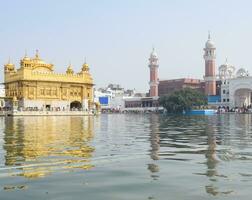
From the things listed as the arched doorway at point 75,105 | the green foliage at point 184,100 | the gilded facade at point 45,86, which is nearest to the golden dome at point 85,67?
the gilded facade at point 45,86

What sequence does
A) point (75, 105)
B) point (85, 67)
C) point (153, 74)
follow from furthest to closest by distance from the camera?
point (153, 74), point (85, 67), point (75, 105)

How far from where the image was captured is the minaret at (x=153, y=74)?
4592 inches

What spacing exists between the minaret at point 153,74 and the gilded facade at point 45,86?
4182cm

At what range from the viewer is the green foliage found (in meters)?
80.9

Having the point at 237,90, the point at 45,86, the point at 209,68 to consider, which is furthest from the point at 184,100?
the point at 45,86

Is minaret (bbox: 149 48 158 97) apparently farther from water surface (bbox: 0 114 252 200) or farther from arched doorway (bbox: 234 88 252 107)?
water surface (bbox: 0 114 252 200)

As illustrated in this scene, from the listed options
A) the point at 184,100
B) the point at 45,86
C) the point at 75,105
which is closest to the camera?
the point at 45,86

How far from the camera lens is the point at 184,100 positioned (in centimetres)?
8050

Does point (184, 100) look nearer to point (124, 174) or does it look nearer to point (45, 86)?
point (45, 86)

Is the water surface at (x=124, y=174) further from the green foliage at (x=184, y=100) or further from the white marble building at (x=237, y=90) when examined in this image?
the white marble building at (x=237, y=90)

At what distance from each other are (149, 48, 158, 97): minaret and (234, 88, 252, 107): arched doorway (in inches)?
1062

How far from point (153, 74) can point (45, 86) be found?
53.1m

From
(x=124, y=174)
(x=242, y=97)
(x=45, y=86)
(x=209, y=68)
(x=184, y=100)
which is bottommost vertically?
(x=124, y=174)

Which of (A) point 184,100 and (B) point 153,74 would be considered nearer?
(A) point 184,100
